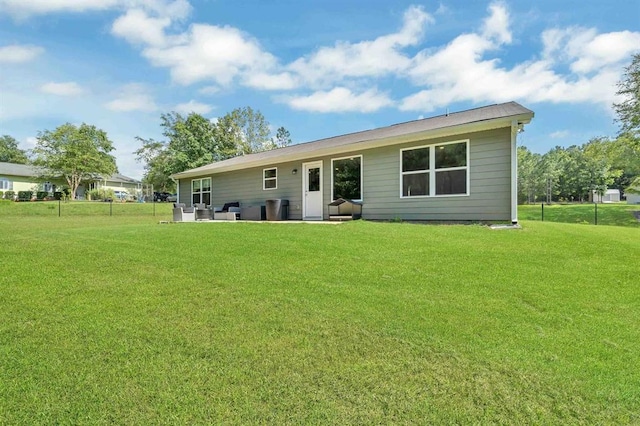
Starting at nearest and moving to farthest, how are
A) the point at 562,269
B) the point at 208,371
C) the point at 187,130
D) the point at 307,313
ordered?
the point at 208,371, the point at 307,313, the point at 562,269, the point at 187,130

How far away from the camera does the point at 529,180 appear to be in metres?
42.7

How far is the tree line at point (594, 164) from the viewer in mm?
20062

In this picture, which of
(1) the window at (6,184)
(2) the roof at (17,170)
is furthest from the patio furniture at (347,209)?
(1) the window at (6,184)

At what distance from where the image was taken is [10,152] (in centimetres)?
5053

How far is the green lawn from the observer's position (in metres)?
2.00

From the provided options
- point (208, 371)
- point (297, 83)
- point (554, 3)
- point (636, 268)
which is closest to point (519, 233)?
point (636, 268)

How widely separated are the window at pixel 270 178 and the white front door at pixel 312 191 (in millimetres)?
1570

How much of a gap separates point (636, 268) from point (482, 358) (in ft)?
12.7

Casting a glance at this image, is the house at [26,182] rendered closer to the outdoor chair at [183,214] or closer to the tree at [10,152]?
the tree at [10,152]

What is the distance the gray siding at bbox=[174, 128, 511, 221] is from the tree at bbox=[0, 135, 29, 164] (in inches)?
2126

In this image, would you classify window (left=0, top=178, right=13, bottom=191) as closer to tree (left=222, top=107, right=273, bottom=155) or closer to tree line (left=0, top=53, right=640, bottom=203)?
tree line (left=0, top=53, right=640, bottom=203)

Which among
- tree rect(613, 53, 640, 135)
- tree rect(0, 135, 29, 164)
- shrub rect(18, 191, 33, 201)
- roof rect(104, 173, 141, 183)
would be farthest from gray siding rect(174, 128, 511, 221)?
tree rect(0, 135, 29, 164)

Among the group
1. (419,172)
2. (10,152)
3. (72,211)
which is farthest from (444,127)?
(10,152)

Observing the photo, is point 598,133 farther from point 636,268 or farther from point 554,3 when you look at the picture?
point 636,268
